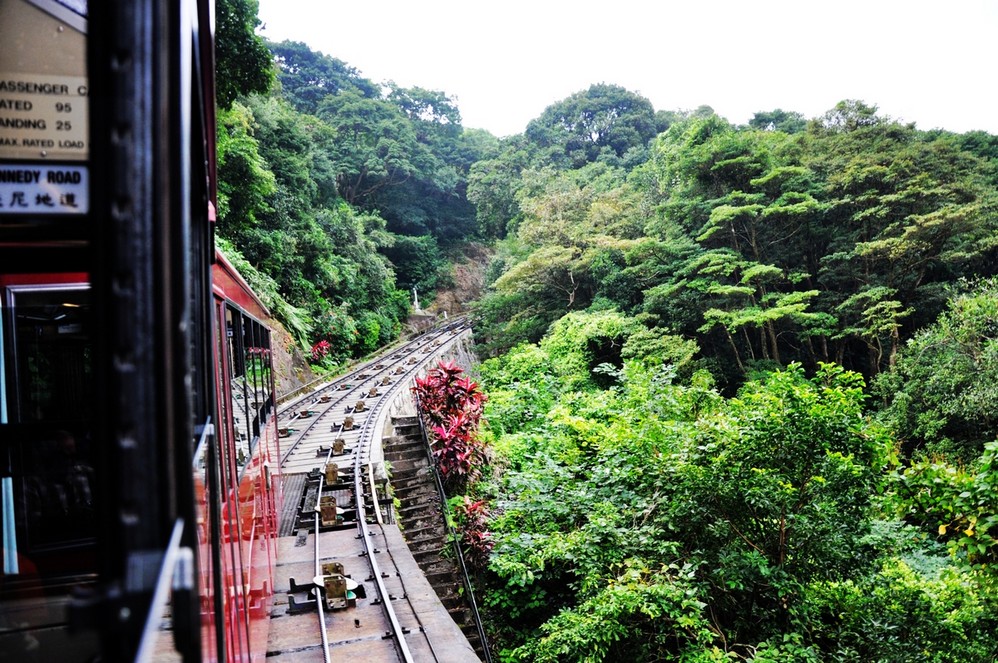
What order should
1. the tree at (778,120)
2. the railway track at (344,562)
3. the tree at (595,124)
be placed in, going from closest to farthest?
1. the railway track at (344,562)
2. the tree at (778,120)
3. the tree at (595,124)

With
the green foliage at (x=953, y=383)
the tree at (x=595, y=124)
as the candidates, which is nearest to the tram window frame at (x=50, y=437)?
the green foliage at (x=953, y=383)

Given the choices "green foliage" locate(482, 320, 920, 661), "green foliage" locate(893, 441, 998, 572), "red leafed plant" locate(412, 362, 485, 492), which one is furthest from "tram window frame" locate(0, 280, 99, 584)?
"red leafed plant" locate(412, 362, 485, 492)

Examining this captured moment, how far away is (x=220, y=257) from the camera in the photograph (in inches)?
163

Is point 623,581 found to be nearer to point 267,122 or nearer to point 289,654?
point 289,654

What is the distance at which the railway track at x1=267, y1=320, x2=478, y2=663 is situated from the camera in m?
6.92

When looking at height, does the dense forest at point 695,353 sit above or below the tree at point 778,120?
below

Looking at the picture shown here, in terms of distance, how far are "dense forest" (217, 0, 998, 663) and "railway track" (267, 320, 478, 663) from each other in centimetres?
157

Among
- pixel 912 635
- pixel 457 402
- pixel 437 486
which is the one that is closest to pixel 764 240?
pixel 457 402

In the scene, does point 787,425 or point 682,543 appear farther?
point 682,543

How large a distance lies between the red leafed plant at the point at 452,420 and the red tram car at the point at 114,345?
7873 millimetres

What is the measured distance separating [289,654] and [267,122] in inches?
918

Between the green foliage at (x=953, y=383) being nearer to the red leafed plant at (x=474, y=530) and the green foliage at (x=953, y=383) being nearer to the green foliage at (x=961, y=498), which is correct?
the green foliage at (x=961, y=498)

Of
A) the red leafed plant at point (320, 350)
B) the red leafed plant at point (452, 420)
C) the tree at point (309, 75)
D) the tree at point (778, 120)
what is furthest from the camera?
the tree at point (309, 75)

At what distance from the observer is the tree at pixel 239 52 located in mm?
13289
